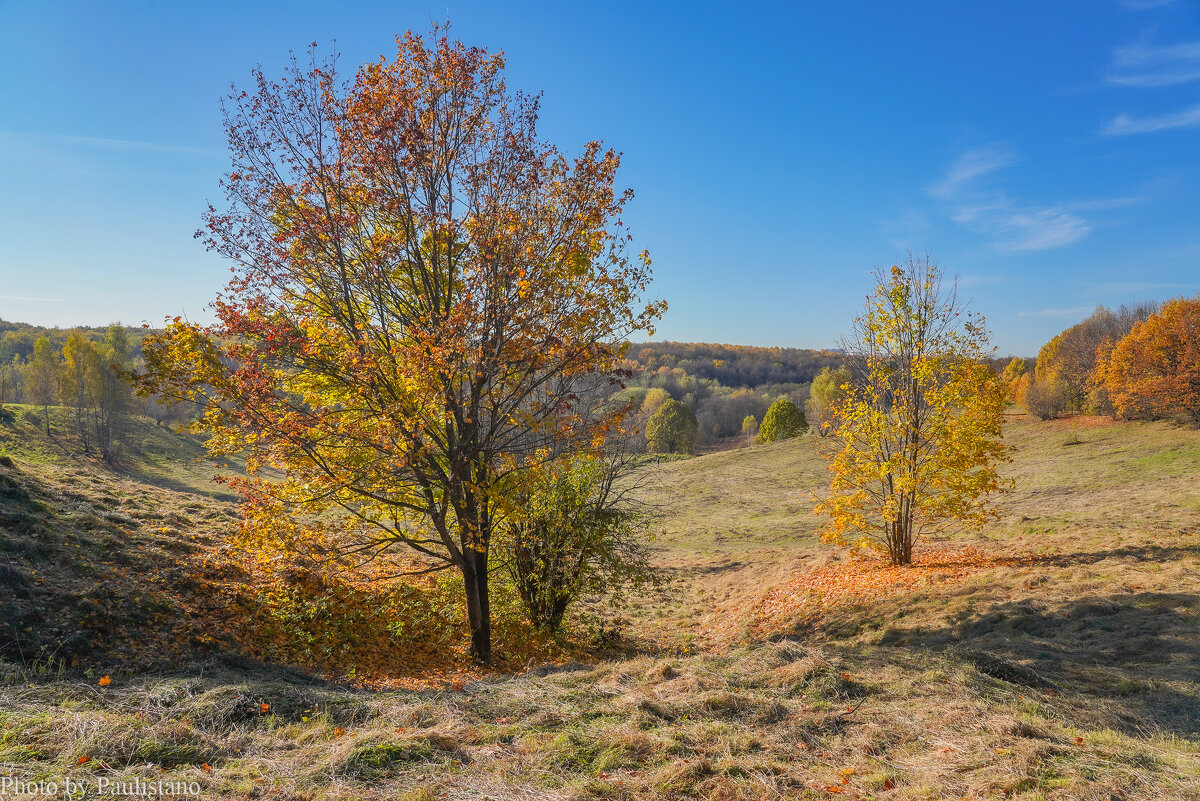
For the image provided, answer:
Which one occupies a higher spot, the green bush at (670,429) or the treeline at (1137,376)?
the treeline at (1137,376)

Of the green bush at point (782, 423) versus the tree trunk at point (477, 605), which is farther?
the green bush at point (782, 423)

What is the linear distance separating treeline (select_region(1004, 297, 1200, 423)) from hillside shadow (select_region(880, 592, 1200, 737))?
72.8ft

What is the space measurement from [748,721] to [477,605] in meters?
6.08

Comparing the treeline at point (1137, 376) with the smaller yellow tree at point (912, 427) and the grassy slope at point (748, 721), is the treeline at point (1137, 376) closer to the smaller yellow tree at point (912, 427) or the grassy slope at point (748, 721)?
the smaller yellow tree at point (912, 427)

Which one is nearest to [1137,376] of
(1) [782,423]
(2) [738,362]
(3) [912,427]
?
(1) [782,423]

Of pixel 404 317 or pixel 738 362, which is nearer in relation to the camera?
pixel 404 317

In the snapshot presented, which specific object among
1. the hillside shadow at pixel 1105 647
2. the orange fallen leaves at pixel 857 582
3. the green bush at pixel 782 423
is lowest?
the orange fallen leaves at pixel 857 582

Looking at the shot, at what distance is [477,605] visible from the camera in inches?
400

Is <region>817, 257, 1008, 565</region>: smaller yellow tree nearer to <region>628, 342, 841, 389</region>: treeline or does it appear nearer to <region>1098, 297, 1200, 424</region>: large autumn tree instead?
<region>1098, 297, 1200, 424</region>: large autumn tree

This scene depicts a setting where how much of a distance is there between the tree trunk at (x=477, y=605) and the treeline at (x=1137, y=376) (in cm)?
2800

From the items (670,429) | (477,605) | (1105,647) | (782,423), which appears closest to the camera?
(1105,647)

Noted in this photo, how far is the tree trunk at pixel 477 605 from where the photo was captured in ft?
32.9

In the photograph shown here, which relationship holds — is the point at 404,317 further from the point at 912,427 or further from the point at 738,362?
the point at 738,362

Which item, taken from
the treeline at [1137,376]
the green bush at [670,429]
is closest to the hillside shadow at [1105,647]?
the treeline at [1137,376]
